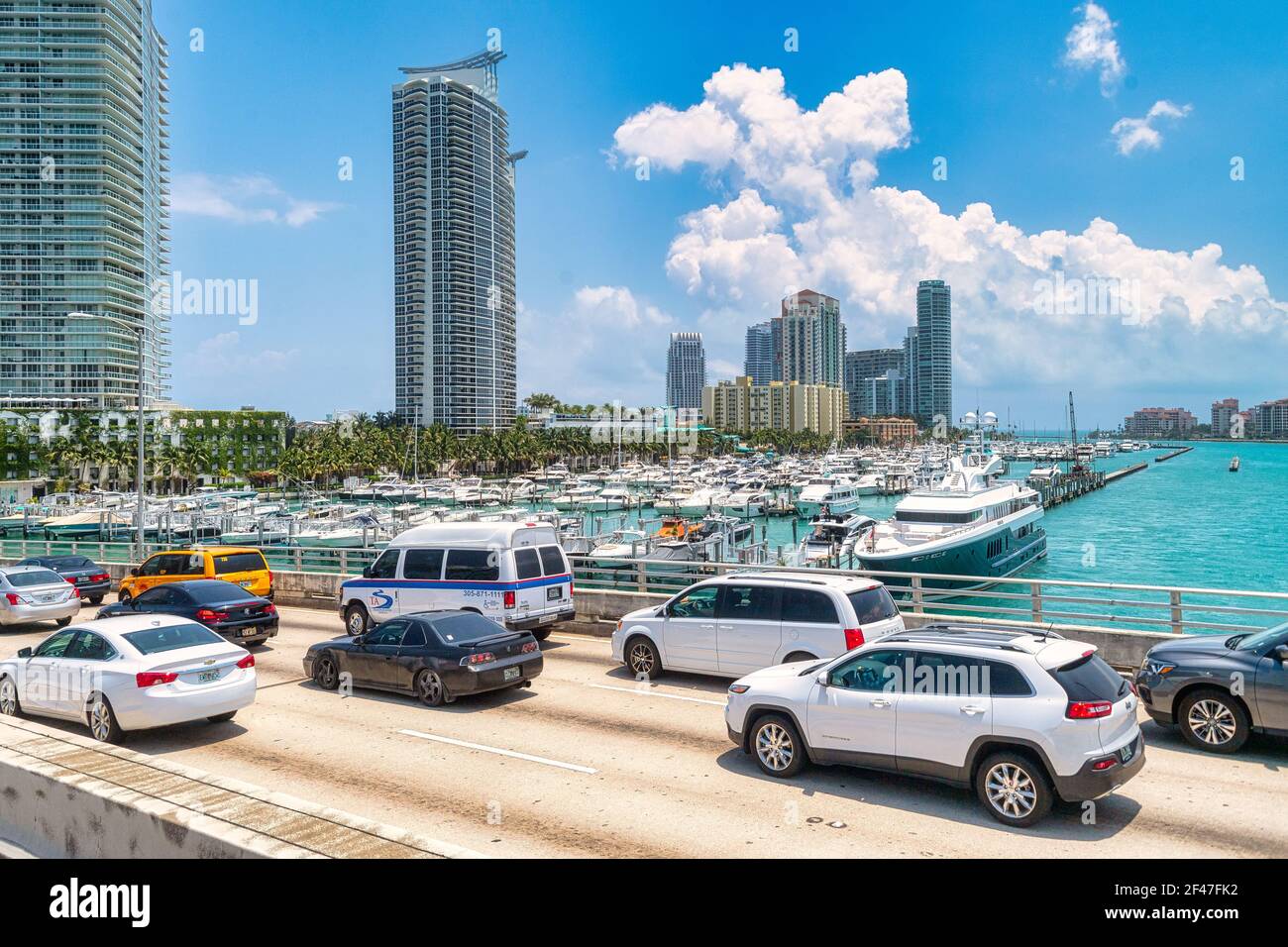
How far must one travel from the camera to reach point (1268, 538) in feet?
248

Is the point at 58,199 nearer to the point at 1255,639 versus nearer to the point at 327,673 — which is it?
the point at 327,673

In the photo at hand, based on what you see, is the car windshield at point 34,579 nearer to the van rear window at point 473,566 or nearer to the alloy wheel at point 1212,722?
the van rear window at point 473,566

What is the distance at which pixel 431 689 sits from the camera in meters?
13.6

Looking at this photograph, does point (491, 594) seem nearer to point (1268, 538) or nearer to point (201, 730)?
point (201, 730)

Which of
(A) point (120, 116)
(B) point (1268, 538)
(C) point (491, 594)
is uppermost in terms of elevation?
(A) point (120, 116)

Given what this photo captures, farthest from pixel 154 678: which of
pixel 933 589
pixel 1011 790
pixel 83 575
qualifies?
pixel 83 575

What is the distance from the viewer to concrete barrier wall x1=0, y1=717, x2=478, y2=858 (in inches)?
227

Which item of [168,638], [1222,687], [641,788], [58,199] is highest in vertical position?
[58,199]

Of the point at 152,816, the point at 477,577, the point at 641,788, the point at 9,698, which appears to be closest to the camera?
the point at 152,816

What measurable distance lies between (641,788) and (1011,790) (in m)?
3.73

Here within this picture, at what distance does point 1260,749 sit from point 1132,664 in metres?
3.96

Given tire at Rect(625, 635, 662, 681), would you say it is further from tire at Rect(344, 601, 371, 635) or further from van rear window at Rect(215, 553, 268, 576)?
van rear window at Rect(215, 553, 268, 576)
